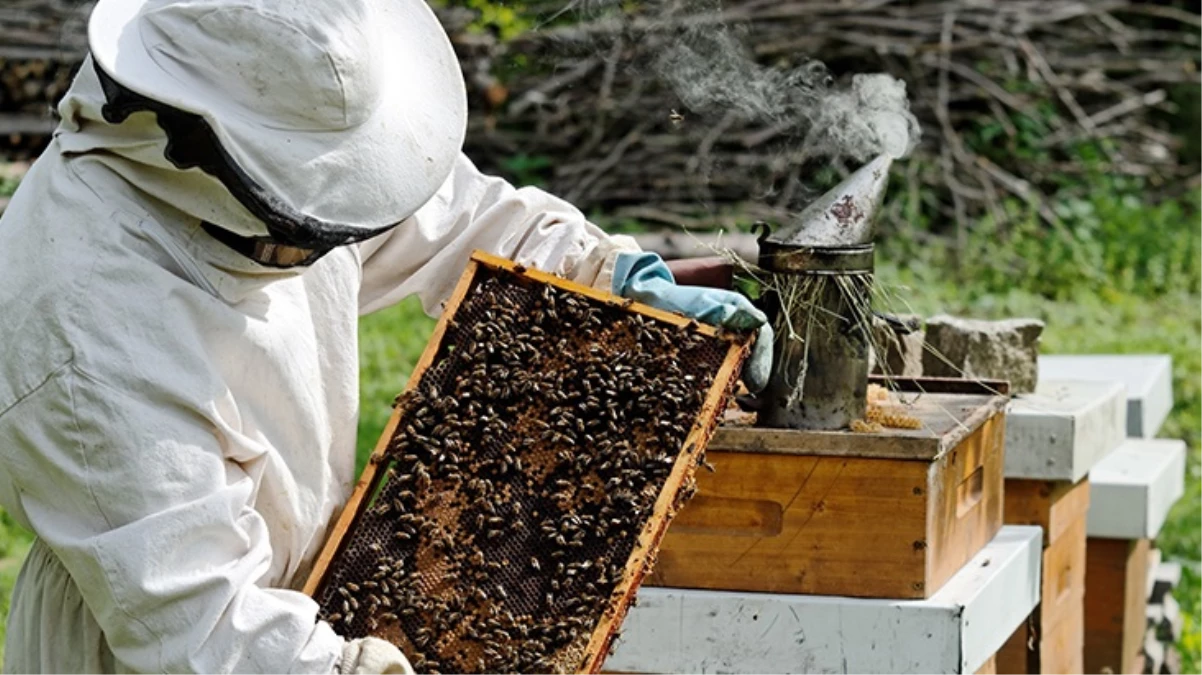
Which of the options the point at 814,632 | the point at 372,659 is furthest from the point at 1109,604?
the point at 372,659

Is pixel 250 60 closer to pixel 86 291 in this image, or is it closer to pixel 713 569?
pixel 86 291

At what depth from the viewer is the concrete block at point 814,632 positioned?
3.46 metres

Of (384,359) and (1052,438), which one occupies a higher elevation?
(1052,438)

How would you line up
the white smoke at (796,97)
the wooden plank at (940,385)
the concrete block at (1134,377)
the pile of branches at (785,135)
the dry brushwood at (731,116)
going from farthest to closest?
the pile of branches at (785,135) < the dry brushwood at (731,116) < the concrete block at (1134,377) < the wooden plank at (940,385) < the white smoke at (796,97)

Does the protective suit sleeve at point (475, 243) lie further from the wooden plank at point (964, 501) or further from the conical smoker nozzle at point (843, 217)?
the wooden plank at point (964, 501)

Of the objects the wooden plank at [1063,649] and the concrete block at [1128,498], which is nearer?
the wooden plank at [1063,649]

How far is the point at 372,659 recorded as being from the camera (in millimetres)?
2686

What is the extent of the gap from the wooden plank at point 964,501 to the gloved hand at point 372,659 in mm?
1247

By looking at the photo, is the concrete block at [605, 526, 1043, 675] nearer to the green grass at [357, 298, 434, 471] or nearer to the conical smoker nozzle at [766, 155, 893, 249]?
the conical smoker nozzle at [766, 155, 893, 249]

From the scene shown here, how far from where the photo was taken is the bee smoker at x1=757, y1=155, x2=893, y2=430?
356 centimetres

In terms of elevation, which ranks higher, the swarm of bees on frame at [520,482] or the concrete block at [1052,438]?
the swarm of bees on frame at [520,482]

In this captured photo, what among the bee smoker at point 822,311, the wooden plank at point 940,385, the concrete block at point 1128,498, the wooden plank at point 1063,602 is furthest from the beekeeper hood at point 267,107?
the concrete block at point 1128,498

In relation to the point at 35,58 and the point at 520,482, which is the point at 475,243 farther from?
the point at 35,58

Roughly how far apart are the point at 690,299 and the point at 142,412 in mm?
1058
